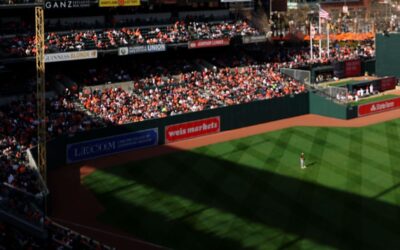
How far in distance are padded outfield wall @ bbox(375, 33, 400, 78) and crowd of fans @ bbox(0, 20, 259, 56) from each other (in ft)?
50.8

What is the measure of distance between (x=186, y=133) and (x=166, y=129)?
5.52ft

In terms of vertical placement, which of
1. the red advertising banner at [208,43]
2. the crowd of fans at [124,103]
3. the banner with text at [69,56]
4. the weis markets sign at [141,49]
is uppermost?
the red advertising banner at [208,43]

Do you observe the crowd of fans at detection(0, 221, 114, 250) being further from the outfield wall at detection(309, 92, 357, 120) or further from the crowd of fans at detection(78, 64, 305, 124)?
the outfield wall at detection(309, 92, 357, 120)

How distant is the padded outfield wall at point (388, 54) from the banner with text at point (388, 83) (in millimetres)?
2530

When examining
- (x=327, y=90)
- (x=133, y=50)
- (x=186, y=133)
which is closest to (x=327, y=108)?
(x=327, y=90)

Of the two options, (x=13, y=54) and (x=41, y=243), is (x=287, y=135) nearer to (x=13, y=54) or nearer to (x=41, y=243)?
(x=13, y=54)

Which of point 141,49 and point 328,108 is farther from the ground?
point 141,49

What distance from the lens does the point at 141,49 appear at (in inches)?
1583

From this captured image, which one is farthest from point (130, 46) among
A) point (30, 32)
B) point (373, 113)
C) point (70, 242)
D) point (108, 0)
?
point (70, 242)

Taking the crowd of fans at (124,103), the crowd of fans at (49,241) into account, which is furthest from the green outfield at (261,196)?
the crowd of fans at (124,103)

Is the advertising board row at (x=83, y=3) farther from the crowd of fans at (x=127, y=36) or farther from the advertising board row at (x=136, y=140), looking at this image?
the advertising board row at (x=136, y=140)

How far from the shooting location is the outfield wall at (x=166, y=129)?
99.5ft

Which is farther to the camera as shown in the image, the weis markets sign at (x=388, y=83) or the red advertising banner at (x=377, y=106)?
the weis markets sign at (x=388, y=83)

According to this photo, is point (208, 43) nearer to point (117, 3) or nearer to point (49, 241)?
point (117, 3)
